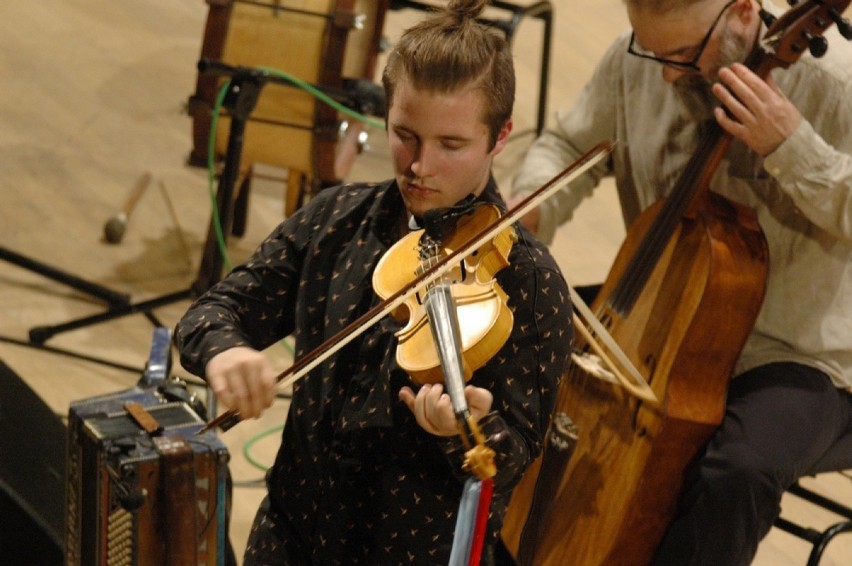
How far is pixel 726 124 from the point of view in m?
1.84

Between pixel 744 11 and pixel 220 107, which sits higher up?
pixel 744 11

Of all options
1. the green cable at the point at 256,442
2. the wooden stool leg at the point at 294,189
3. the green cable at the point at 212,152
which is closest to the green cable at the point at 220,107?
the green cable at the point at 212,152

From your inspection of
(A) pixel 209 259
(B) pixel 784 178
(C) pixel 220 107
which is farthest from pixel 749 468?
(A) pixel 209 259

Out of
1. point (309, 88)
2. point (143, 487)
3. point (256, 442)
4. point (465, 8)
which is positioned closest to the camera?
point (465, 8)

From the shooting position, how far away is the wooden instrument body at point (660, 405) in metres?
1.85

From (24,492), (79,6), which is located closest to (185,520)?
(24,492)

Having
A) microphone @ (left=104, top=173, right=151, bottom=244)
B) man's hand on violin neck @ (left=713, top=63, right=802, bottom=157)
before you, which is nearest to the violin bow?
man's hand on violin neck @ (left=713, top=63, right=802, bottom=157)

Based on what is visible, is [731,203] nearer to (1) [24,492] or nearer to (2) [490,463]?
(2) [490,463]

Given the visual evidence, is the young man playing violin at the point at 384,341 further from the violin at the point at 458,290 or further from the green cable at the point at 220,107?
the green cable at the point at 220,107

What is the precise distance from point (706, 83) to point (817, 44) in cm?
23

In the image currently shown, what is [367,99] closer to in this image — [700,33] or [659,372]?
[700,33]

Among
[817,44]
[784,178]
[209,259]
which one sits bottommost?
[209,259]

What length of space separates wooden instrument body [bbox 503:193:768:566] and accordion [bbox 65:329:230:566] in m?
0.58

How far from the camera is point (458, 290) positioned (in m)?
1.38
